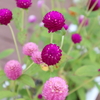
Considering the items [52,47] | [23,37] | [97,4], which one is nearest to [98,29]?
[97,4]

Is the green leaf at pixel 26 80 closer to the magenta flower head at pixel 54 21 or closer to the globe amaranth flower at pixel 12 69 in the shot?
the globe amaranth flower at pixel 12 69

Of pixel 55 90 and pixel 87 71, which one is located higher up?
pixel 55 90

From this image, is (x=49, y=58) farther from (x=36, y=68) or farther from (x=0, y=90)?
(x=0, y=90)

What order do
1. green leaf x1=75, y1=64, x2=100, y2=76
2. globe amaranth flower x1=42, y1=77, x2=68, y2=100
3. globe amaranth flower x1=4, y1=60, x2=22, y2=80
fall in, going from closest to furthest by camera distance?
globe amaranth flower x1=42, y1=77, x2=68, y2=100 → globe amaranth flower x1=4, y1=60, x2=22, y2=80 → green leaf x1=75, y1=64, x2=100, y2=76

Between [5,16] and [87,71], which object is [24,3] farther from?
[87,71]

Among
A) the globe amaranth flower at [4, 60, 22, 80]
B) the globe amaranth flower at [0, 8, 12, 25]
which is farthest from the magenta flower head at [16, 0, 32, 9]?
the globe amaranth flower at [4, 60, 22, 80]

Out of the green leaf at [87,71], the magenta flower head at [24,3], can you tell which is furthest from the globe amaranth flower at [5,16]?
the green leaf at [87,71]

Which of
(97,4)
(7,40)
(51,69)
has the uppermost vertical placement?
(97,4)

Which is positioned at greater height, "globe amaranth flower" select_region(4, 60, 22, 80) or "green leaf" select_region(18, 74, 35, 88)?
"globe amaranth flower" select_region(4, 60, 22, 80)

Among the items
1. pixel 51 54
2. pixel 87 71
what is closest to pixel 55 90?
pixel 51 54

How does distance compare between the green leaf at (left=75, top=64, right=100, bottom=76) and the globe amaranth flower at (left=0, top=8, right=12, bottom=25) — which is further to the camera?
the green leaf at (left=75, top=64, right=100, bottom=76)

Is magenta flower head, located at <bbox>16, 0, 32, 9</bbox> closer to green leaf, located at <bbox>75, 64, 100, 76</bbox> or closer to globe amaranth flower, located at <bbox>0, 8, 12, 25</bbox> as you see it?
globe amaranth flower, located at <bbox>0, 8, 12, 25</bbox>
